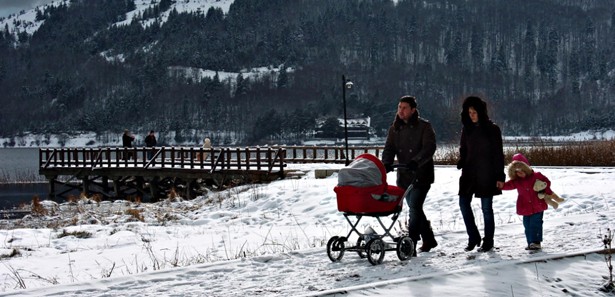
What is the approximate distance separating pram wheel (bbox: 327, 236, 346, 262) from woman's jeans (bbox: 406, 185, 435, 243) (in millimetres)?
869

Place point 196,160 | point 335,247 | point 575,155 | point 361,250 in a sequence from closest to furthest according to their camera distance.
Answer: point 361,250, point 335,247, point 575,155, point 196,160

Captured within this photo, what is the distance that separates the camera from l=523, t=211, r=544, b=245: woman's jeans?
307 inches

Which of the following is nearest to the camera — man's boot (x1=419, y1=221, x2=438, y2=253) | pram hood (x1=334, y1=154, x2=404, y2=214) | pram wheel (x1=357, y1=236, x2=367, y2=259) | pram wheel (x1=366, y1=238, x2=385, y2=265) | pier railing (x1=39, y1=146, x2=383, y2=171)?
pram hood (x1=334, y1=154, x2=404, y2=214)

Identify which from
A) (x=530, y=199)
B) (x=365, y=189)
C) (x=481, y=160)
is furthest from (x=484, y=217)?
(x=365, y=189)

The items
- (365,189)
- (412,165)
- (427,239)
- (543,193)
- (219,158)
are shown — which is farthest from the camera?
(219,158)

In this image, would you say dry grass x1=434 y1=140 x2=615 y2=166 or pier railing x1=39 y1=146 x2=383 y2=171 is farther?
pier railing x1=39 y1=146 x2=383 y2=171

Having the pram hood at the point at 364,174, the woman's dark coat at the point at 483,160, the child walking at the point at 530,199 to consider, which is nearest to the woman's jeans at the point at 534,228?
the child walking at the point at 530,199

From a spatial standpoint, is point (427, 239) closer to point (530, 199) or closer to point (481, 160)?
point (481, 160)

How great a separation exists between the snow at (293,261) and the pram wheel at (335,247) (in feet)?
0.24

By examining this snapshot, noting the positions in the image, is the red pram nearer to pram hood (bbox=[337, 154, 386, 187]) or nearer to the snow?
pram hood (bbox=[337, 154, 386, 187])

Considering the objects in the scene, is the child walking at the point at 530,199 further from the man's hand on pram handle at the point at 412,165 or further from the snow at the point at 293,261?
the man's hand on pram handle at the point at 412,165

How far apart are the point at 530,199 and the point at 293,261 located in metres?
2.91

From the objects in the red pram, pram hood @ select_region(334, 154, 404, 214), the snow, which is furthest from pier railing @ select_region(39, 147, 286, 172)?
pram hood @ select_region(334, 154, 404, 214)

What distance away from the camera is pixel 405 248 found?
755cm
